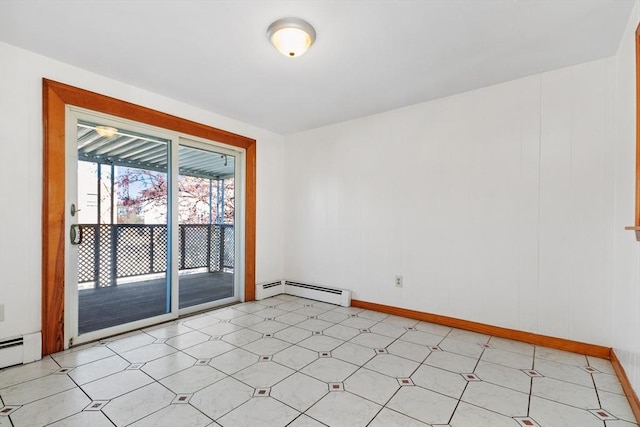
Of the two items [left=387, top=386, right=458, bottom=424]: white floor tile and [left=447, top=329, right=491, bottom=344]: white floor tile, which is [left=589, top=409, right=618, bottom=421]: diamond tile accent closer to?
[left=387, top=386, right=458, bottom=424]: white floor tile

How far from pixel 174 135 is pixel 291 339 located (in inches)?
103

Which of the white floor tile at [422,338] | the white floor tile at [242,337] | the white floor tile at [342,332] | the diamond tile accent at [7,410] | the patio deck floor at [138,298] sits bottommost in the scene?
the white floor tile at [342,332]

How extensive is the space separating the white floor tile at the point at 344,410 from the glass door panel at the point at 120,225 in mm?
2368

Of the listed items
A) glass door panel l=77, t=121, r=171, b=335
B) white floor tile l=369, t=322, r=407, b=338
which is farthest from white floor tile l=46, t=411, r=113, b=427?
white floor tile l=369, t=322, r=407, b=338

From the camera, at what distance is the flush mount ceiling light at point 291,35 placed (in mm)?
2014

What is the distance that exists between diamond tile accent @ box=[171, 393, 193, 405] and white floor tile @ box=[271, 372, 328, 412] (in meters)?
0.52

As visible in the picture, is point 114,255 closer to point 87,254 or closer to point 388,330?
point 87,254

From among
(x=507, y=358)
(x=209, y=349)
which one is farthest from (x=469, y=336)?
(x=209, y=349)

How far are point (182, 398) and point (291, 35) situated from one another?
251 centimetres

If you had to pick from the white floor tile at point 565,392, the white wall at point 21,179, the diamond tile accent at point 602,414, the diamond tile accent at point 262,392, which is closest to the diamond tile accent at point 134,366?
the white wall at point 21,179

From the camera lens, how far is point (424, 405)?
1797 mm

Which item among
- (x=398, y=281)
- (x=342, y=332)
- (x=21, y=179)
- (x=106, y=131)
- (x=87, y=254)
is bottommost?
(x=342, y=332)

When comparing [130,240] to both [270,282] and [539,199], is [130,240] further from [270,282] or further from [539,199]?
[539,199]

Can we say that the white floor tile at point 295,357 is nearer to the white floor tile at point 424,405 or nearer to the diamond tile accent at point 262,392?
the diamond tile accent at point 262,392
